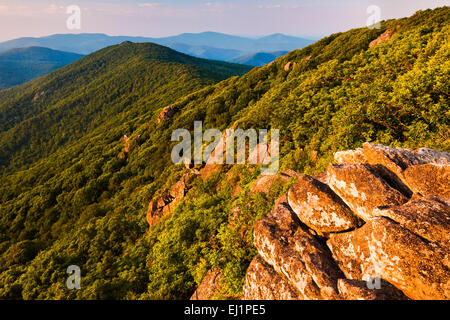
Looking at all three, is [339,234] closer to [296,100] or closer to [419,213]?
[419,213]

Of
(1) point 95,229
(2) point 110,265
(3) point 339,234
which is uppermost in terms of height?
(3) point 339,234

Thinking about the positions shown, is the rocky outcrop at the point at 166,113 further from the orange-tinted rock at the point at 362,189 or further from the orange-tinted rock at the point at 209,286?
the orange-tinted rock at the point at 362,189

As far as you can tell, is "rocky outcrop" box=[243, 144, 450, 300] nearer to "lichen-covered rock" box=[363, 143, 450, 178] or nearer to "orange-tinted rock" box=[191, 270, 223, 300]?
"lichen-covered rock" box=[363, 143, 450, 178]

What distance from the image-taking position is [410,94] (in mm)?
19641

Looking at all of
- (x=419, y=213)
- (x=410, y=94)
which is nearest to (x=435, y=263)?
(x=419, y=213)

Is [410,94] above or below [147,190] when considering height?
above

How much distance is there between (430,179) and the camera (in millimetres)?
10438

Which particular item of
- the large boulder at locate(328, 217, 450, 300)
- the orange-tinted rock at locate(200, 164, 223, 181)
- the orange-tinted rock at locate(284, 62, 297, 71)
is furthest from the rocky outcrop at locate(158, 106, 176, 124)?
the large boulder at locate(328, 217, 450, 300)

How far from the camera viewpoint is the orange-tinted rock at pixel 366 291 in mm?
8164

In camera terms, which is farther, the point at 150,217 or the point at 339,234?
the point at 150,217

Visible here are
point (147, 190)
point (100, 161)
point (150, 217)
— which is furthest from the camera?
point (100, 161)

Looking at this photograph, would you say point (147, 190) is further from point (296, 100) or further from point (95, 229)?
point (296, 100)
